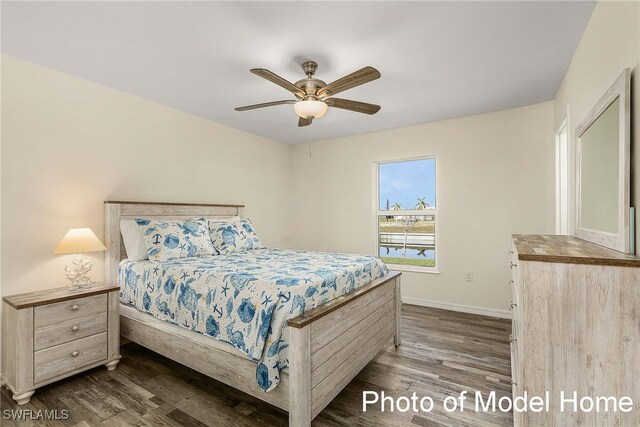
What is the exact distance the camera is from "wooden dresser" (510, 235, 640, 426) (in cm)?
113

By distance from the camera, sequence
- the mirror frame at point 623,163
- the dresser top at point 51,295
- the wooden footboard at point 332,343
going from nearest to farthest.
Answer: the mirror frame at point 623,163 < the wooden footboard at point 332,343 < the dresser top at point 51,295

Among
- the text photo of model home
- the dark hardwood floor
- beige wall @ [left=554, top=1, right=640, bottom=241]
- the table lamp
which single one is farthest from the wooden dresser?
the table lamp

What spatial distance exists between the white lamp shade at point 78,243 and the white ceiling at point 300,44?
1.35m

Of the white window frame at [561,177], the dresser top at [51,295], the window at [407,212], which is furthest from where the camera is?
the window at [407,212]

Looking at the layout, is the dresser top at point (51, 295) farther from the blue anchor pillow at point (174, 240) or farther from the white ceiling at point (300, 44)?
the white ceiling at point (300, 44)

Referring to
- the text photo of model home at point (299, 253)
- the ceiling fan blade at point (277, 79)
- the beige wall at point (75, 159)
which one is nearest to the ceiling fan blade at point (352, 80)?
the text photo of model home at point (299, 253)

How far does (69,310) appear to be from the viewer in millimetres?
2199

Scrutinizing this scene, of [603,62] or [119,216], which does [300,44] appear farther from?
[119,216]

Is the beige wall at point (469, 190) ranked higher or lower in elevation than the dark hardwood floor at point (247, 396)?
higher

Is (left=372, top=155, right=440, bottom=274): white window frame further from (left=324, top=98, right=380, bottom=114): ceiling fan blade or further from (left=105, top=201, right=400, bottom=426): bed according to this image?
(left=324, top=98, right=380, bottom=114): ceiling fan blade

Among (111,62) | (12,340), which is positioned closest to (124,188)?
(111,62)

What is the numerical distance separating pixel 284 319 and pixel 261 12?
1791mm

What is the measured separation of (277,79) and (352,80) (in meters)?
0.51

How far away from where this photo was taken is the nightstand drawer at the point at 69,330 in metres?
2.07
